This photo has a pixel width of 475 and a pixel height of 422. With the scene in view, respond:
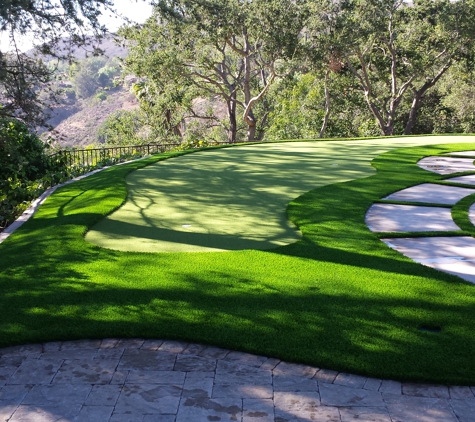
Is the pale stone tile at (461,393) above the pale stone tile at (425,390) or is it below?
below

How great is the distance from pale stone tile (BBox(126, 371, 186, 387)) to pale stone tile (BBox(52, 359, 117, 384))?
0.47 ft

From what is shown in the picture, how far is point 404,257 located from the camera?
544 centimetres

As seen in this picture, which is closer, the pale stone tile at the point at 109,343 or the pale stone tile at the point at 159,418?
the pale stone tile at the point at 159,418

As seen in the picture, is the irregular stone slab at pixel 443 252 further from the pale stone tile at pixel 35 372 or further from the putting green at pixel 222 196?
the pale stone tile at pixel 35 372

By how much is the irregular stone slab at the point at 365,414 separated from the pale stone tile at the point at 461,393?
0.45 meters

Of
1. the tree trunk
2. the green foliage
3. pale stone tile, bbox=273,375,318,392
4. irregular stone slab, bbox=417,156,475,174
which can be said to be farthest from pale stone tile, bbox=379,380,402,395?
the tree trunk

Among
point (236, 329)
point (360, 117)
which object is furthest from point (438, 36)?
point (236, 329)

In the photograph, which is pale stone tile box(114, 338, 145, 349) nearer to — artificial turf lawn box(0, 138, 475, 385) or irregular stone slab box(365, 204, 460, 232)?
artificial turf lawn box(0, 138, 475, 385)

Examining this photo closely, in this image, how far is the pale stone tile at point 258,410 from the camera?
2.96 metres

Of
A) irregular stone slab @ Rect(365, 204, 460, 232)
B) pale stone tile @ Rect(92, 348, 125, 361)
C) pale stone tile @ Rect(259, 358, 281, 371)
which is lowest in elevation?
pale stone tile @ Rect(259, 358, 281, 371)

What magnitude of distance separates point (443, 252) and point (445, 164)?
6.02 m

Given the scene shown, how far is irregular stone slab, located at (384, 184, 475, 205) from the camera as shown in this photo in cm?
786

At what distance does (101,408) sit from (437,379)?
1946 mm

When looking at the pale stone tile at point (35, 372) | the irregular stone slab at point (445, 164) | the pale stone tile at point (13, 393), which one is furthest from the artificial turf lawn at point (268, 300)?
the irregular stone slab at point (445, 164)
